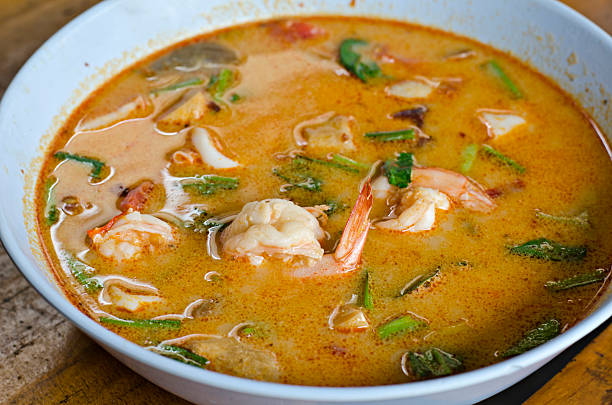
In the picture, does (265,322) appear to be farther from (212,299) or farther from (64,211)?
(64,211)

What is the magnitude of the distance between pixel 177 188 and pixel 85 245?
354mm

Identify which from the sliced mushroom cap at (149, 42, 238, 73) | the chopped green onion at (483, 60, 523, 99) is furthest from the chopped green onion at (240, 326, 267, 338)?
the chopped green onion at (483, 60, 523, 99)

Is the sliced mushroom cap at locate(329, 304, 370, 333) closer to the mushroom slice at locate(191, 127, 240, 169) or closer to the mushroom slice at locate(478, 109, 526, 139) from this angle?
the mushroom slice at locate(191, 127, 240, 169)

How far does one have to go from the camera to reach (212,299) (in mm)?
1908

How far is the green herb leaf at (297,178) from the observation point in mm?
2270

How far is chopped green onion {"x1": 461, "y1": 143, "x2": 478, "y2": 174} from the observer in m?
2.36

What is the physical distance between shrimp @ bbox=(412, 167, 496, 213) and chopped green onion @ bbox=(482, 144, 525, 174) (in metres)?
0.18

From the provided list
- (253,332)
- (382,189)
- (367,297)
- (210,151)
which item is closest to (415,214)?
(382,189)

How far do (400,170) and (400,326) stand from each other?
631 millimetres

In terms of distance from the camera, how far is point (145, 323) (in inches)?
71.9

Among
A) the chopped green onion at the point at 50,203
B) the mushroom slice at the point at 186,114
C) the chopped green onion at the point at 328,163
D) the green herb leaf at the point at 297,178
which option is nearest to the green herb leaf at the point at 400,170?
the chopped green onion at the point at 328,163

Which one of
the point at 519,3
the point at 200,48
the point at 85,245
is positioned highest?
the point at 519,3

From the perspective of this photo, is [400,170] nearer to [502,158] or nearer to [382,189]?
[382,189]

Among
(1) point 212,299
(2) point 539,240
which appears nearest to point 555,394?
(2) point 539,240
